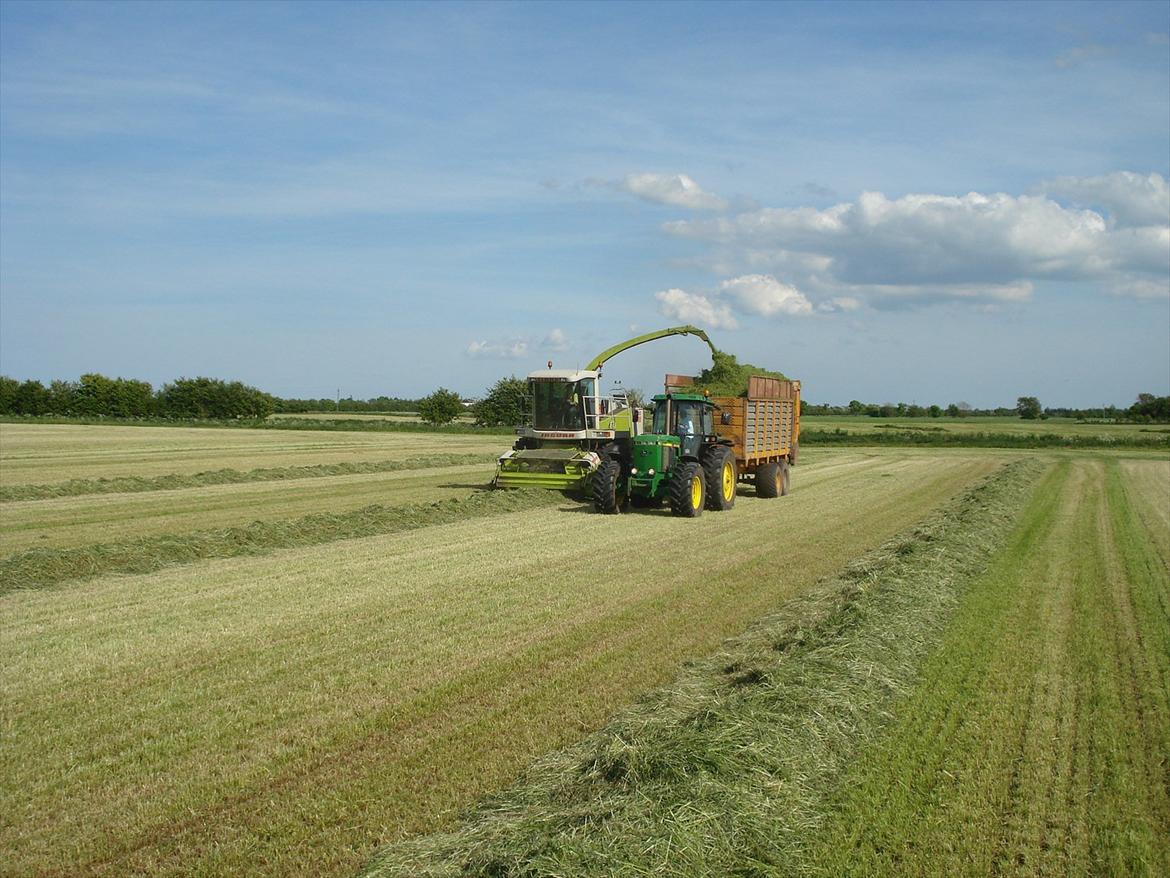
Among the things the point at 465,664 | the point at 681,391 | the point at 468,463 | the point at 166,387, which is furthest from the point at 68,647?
the point at 166,387

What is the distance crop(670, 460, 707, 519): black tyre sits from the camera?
52.0ft

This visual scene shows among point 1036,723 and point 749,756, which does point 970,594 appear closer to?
point 1036,723

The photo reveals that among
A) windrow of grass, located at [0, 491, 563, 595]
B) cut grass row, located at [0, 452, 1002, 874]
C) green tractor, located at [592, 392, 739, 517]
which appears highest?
green tractor, located at [592, 392, 739, 517]

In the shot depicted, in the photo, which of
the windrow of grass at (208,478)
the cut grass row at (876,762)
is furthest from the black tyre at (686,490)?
the windrow of grass at (208,478)

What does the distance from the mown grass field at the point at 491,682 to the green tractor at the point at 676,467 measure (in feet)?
3.49

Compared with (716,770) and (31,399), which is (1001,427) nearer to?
(716,770)

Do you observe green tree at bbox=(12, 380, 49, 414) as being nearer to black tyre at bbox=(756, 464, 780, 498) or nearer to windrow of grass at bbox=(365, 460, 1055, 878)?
black tyre at bbox=(756, 464, 780, 498)

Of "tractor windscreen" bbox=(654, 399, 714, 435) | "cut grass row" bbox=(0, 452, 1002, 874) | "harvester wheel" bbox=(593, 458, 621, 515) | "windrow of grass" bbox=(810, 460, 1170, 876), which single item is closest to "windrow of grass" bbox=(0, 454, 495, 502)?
"cut grass row" bbox=(0, 452, 1002, 874)

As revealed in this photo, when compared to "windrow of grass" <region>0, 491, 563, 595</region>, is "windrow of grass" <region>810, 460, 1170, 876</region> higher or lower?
lower

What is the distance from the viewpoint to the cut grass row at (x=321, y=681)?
453cm

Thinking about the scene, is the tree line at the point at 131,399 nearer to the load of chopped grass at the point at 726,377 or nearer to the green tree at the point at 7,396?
the green tree at the point at 7,396

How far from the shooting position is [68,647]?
7586mm

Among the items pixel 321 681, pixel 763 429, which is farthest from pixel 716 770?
pixel 763 429

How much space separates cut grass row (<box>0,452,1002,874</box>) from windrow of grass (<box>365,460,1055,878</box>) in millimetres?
361
